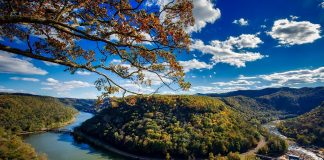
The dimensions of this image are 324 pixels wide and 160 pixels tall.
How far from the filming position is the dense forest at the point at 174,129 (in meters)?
42.7

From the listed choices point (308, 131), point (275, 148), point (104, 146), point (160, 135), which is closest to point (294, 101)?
point (308, 131)

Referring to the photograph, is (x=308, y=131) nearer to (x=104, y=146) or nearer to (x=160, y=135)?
(x=160, y=135)

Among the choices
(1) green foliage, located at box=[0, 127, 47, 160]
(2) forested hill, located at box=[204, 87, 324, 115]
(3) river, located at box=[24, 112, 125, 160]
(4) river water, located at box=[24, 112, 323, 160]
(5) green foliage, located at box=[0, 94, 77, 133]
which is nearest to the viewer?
(1) green foliage, located at box=[0, 127, 47, 160]

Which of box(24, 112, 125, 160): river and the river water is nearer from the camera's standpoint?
box(24, 112, 125, 160): river

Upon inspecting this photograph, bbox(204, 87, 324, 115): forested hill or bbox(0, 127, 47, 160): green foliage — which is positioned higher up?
bbox(204, 87, 324, 115): forested hill

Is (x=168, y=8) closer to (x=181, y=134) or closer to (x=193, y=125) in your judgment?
(x=181, y=134)

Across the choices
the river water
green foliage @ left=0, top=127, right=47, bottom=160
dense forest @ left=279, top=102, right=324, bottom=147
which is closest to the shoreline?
the river water

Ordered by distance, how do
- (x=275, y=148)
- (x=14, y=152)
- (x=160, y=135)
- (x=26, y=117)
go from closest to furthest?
(x=14, y=152) < (x=160, y=135) < (x=275, y=148) < (x=26, y=117)

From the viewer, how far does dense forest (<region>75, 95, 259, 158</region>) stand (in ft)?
140

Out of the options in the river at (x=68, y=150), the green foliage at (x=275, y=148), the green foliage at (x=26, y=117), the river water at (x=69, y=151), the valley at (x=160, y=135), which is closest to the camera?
the river at (x=68, y=150)

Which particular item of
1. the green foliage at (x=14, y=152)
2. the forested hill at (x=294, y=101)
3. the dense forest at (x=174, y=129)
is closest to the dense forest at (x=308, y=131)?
the dense forest at (x=174, y=129)

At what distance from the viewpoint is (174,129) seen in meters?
49.6

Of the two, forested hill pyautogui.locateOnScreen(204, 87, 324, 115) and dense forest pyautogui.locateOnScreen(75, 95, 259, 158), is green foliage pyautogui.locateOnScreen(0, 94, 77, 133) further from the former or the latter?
forested hill pyautogui.locateOnScreen(204, 87, 324, 115)

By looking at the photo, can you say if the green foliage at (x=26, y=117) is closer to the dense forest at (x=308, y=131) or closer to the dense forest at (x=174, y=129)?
the dense forest at (x=174, y=129)
